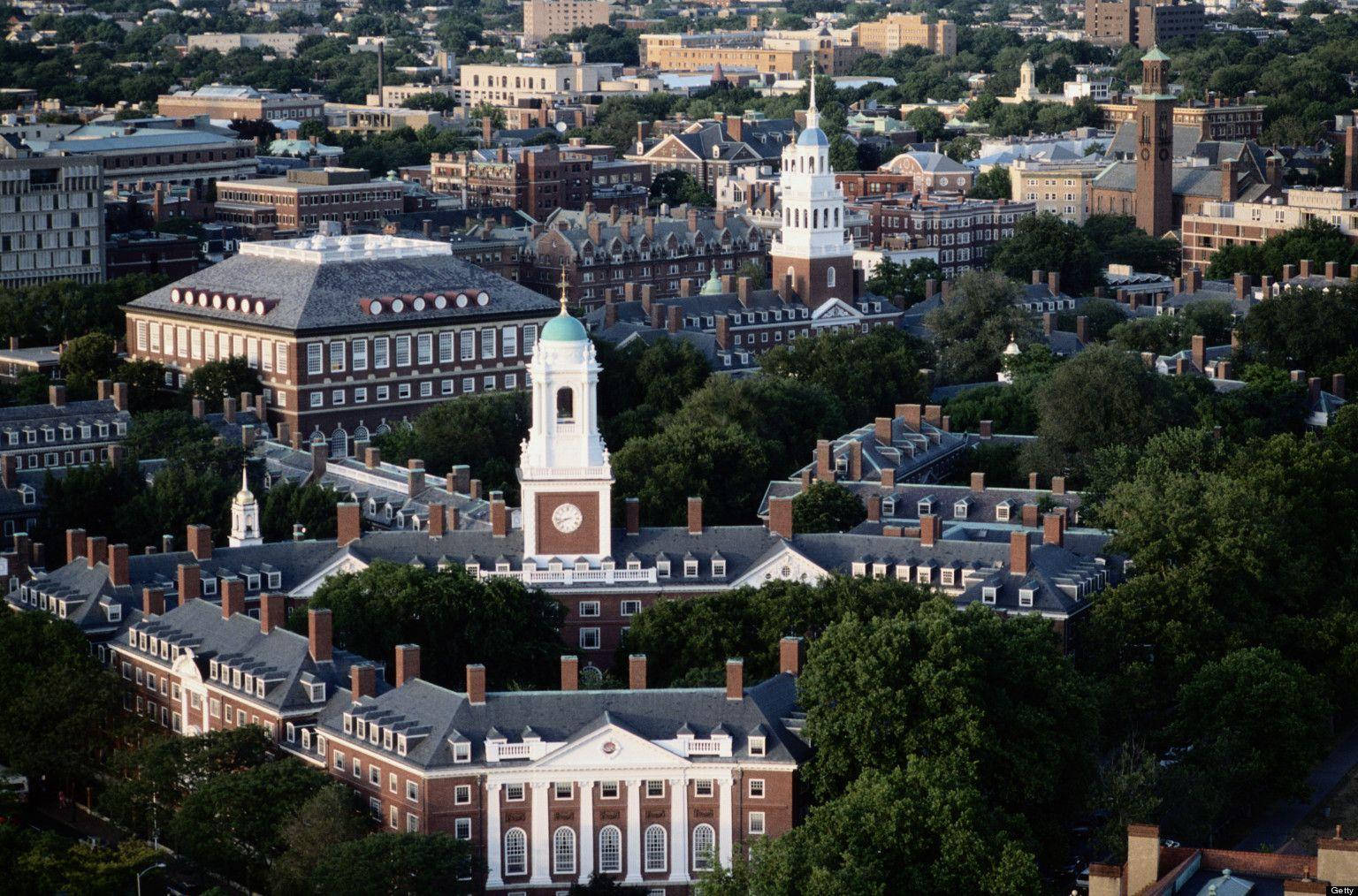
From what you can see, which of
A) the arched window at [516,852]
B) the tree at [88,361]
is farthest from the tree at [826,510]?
the tree at [88,361]

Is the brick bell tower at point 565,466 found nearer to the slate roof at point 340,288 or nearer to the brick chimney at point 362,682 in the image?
the brick chimney at point 362,682

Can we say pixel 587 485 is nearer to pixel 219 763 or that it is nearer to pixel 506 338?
pixel 219 763

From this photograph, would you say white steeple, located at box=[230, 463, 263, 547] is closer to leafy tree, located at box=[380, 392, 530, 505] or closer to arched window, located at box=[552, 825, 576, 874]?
leafy tree, located at box=[380, 392, 530, 505]

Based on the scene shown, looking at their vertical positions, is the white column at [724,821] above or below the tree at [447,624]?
below

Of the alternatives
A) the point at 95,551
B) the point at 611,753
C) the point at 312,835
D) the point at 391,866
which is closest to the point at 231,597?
the point at 95,551

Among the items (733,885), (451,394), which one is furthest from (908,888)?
(451,394)

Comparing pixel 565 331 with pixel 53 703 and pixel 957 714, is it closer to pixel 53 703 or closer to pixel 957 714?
pixel 53 703
